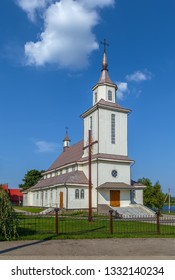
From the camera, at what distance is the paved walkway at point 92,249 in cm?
827

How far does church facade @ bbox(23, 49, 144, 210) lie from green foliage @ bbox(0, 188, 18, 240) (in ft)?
61.3

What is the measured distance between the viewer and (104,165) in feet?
101

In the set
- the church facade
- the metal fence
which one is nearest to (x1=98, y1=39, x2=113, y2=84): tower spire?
the church facade

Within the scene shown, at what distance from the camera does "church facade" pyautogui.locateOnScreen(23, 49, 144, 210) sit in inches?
1195

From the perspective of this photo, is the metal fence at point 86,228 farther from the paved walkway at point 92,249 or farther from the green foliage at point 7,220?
the paved walkway at point 92,249

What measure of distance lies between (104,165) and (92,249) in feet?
70.4

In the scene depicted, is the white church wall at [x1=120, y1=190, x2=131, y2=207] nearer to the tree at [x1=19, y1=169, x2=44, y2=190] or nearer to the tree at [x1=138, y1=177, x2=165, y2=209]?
the tree at [x1=138, y1=177, x2=165, y2=209]

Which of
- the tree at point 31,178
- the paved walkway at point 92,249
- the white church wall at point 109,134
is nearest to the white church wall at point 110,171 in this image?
the white church wall at point 109,134

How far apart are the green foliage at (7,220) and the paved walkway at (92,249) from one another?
56cm

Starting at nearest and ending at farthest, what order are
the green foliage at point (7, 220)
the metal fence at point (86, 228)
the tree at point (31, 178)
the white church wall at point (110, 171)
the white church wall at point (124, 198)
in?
1. the green foliage at point (7, 220)
2. the metal fence at point (86, 228)
3. the white church wall at point (110, 171)
4. the white church wall at point (124, 198)
5. the tree at point (31, 178)

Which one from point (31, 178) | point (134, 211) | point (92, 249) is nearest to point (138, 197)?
point (134, 211)
